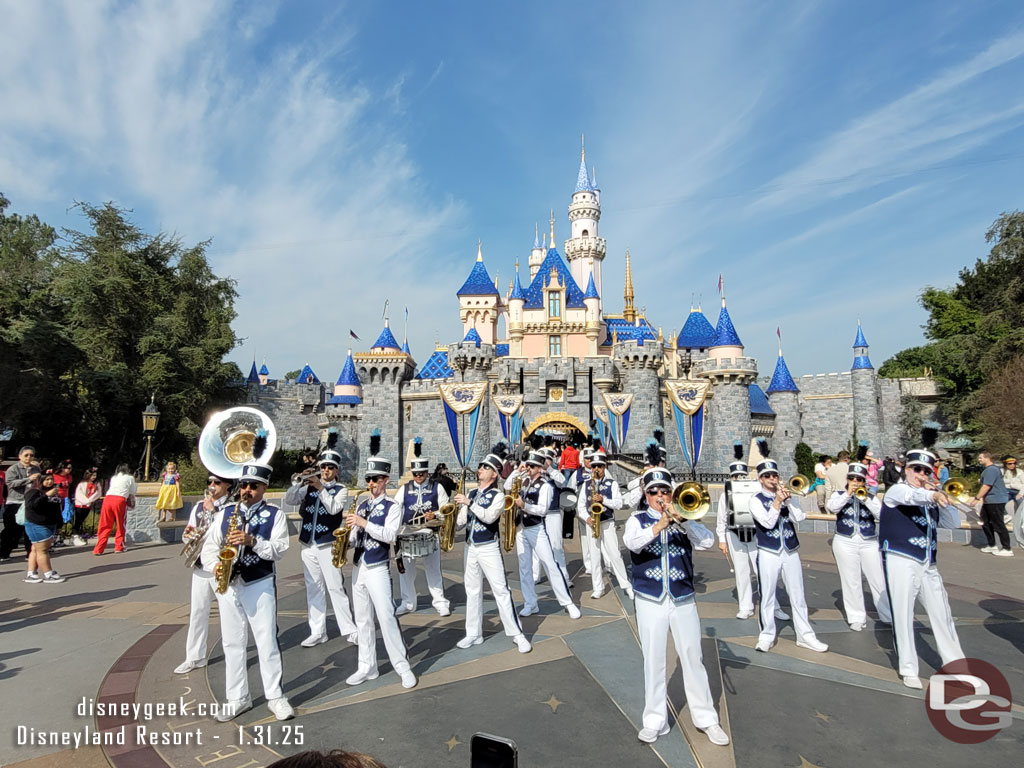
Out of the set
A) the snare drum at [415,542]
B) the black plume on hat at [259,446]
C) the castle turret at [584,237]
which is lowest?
the snare drum at [415,542]

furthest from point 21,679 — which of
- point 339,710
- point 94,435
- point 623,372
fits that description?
point 623,372

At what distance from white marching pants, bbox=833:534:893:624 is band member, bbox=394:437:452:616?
4.23m

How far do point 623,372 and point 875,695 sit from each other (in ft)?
83.9

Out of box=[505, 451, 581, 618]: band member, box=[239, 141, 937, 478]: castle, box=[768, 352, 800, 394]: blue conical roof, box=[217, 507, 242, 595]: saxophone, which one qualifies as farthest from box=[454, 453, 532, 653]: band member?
box=[768, 352, 800, 394]: blue conical roof

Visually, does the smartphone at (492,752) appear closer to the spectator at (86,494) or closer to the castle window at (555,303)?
the spectator at (86,494)

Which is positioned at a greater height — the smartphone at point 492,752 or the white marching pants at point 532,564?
the smartphone at point 492,752

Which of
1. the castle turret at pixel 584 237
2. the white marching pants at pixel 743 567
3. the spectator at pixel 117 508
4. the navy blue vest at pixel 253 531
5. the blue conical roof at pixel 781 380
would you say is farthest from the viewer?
the castle turret at pixel 584 237

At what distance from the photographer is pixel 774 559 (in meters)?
5.52

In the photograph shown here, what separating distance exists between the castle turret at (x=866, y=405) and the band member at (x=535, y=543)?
31729 millimetres

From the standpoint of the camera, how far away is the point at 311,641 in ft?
18.4

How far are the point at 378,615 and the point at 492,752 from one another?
3553 millimetres

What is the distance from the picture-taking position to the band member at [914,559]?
4512 mm

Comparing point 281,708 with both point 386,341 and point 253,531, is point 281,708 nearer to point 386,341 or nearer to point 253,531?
point 253,531

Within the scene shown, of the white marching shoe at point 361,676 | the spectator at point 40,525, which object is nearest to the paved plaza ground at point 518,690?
the white marching shoe at point 361,676
